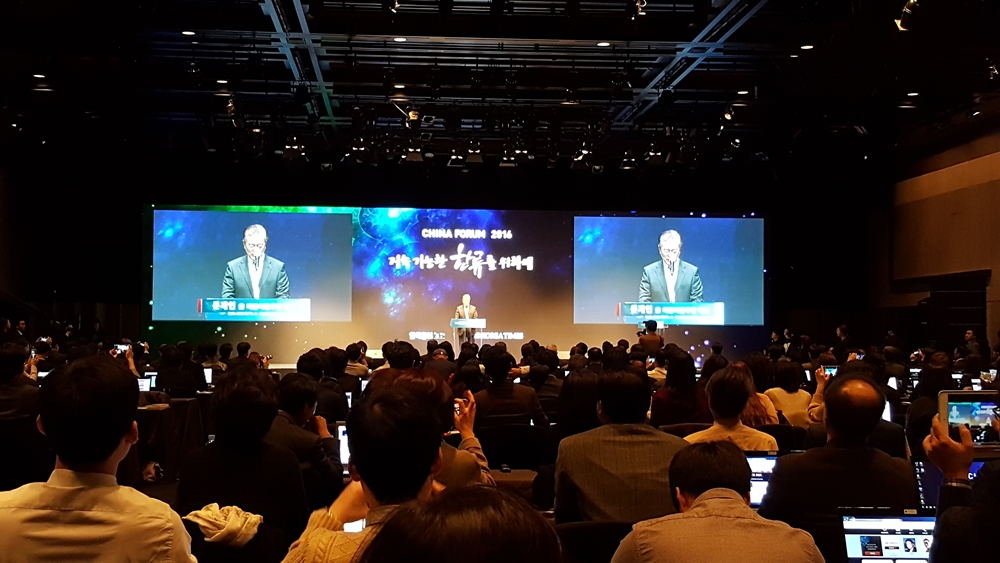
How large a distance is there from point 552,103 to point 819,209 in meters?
7.14

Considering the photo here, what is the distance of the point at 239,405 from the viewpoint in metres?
2.89

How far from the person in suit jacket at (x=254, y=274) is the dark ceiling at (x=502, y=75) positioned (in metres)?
1.84

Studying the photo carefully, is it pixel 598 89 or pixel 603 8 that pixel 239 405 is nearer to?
pixel 603 8

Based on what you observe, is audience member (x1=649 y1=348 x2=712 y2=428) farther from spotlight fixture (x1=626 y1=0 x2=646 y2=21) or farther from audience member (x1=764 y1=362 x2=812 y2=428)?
spotlight fixture (x1=626 y1=0 x2=646 y2=21)

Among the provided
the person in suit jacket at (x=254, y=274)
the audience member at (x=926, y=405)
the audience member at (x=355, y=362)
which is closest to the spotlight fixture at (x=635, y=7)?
the audience member at (x=355, y=362)

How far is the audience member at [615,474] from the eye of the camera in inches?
121

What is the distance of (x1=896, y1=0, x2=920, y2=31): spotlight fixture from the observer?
7701 mm

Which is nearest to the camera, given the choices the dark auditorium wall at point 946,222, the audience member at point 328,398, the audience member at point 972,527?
the audience member at point 972,527

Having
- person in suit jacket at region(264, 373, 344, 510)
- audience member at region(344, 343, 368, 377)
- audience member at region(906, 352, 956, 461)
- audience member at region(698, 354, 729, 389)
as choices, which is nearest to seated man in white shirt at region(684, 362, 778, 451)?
person in suit jacket at region(264, 373, 344, 510)

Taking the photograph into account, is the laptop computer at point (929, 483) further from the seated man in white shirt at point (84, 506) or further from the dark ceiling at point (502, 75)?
the dark ceiling at point (502, 75)

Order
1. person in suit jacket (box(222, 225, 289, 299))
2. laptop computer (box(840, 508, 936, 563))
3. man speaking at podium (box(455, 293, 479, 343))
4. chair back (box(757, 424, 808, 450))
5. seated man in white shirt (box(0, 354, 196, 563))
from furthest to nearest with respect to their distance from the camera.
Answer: person in suit jacket (box(222, 225, 289, 299)) < man speaking at podium (box(455, 293, 479, 343)) < chair back (box(757, 424, 808, 450)) < laptop computer (box(840, 508, 936, 563)) < seated man in white shirt (box(0, 354, 196, 563))

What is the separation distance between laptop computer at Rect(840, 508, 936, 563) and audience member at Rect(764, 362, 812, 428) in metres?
3.49

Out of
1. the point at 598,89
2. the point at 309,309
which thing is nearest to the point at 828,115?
the point at 598,89

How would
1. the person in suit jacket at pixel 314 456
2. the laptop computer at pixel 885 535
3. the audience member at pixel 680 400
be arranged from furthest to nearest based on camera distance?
the audience member at pixel 680 400 → the person in suit jacket at pixel 314 456 → the laptop computer at pixel 885 535
